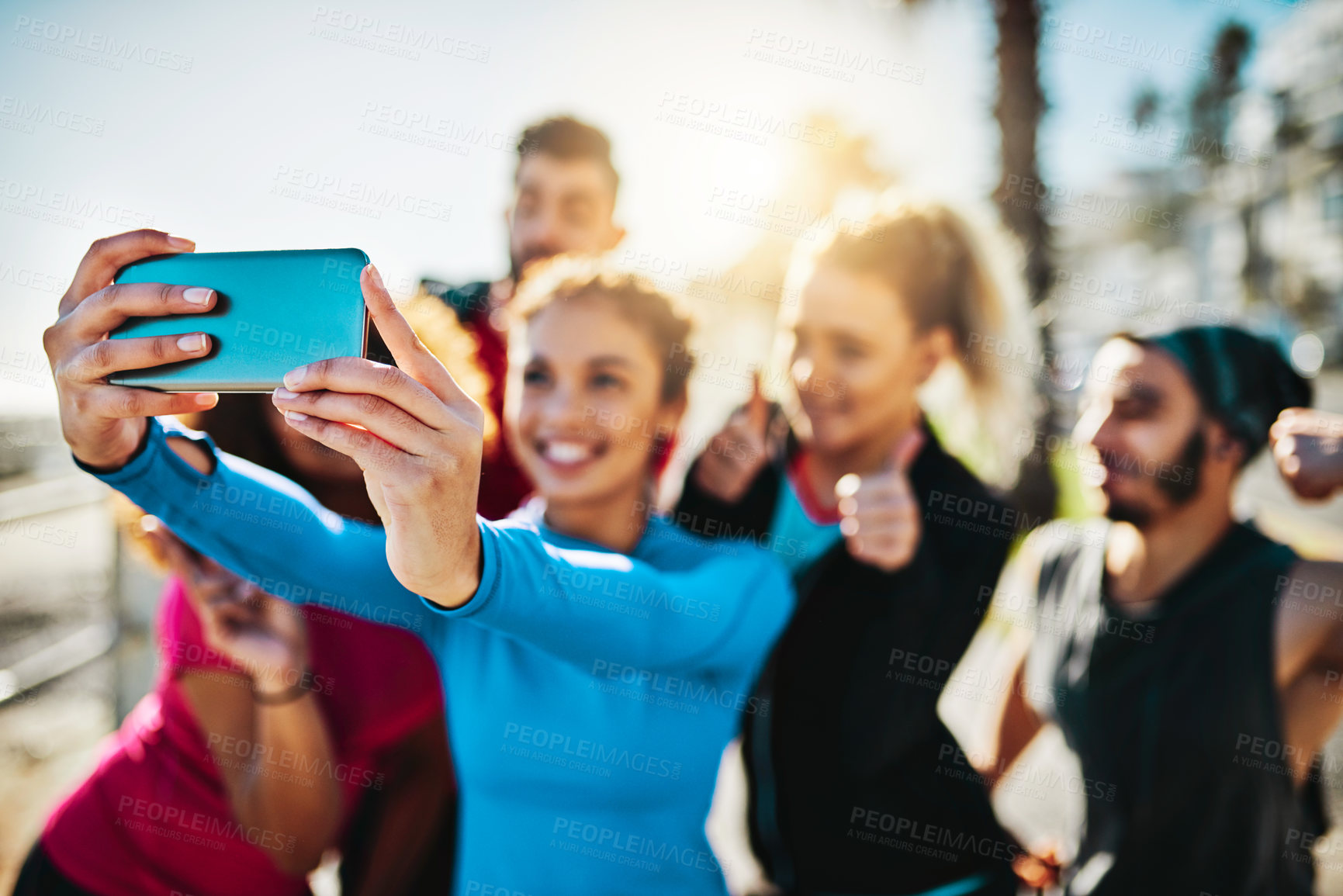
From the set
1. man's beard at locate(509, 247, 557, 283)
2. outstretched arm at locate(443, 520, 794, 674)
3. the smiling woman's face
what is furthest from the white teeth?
man's beard at locate(509, 247, 557, 283)

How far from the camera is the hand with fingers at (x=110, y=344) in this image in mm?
1099

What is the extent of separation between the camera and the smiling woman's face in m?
1.80

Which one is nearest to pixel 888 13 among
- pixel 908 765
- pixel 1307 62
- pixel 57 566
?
pixel 908 765

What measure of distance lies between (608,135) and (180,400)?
7.86 ft

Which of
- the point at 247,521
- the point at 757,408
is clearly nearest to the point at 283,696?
the point at 247,521

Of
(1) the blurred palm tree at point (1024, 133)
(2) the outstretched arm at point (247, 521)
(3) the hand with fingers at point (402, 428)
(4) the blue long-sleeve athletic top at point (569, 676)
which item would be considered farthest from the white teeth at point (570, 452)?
(1) the blurred palm tree at point (1024, 133)

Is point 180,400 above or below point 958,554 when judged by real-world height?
above

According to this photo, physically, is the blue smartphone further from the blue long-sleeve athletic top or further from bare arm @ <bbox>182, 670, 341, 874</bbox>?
bare arm @ <bbox>182, 670, 341, 874</bbox>

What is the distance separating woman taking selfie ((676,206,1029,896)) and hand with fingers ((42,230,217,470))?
1.50 metres

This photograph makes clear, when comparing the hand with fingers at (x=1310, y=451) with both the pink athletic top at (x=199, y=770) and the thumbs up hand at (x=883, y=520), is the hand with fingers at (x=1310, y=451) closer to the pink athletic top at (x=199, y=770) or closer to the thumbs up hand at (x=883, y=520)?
the thumbs up hand at (x=883, y=520)

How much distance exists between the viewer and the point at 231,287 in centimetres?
111

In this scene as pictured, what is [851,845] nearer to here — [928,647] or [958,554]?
[928,647]

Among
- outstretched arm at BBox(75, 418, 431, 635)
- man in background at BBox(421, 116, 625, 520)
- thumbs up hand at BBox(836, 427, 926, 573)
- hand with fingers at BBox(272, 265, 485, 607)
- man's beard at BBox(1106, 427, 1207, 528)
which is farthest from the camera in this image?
man in background at BBox(421, 116, 625, 520)

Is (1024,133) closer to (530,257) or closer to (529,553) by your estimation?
(530,257)
